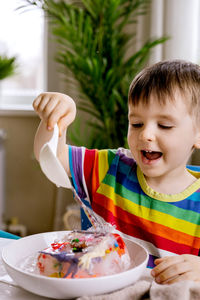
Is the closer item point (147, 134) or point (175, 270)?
point (175, 270)

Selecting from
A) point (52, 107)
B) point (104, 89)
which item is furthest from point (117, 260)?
point (104, 89)

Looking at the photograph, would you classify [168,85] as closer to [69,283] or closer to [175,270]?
[175,270]

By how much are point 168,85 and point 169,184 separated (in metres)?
0.27

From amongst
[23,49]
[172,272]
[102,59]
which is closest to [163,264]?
[172,272]

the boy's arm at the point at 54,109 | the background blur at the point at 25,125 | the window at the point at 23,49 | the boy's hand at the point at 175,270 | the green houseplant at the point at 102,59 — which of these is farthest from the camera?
the window at the point at 23,49

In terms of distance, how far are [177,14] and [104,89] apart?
0.54 meters

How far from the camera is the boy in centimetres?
93

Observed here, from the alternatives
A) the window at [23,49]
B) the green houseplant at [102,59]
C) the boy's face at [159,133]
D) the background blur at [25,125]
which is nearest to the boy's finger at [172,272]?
the boy's face at [159,133]

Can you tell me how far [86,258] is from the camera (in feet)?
1.96

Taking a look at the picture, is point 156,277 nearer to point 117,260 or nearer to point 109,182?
point 117,260

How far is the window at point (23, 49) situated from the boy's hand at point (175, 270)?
2.57 metres

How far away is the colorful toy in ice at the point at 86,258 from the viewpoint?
1.94ft

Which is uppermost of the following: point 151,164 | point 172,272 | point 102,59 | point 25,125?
point 102,59

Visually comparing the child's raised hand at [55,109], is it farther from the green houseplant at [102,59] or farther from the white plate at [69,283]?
the green houseplant at [102,59]
